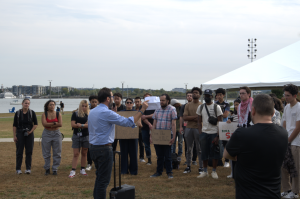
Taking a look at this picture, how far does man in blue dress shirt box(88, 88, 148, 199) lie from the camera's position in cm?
465

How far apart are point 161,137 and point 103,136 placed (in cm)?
292

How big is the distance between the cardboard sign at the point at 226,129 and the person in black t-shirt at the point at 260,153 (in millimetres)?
4065

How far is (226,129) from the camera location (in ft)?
22.4

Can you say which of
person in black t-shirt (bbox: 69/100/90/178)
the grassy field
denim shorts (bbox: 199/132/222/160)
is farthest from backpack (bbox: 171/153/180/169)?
person in black t-shirt (bbox: 69/100/90/178)

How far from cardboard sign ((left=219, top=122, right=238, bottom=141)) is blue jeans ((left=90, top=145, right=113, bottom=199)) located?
310 centimetres

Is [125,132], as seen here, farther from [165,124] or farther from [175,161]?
[175,161]

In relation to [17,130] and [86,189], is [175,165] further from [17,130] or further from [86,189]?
[17,130]

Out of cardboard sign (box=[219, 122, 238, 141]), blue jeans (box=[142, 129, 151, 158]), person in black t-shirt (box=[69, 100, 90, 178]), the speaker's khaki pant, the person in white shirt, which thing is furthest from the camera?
blue jeans (box=[142, 129, 151, 158])

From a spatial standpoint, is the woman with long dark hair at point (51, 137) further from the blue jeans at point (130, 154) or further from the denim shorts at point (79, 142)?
the blue jeans at point (130, 154)

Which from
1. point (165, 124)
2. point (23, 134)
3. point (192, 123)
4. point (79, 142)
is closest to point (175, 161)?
point (192, 123)

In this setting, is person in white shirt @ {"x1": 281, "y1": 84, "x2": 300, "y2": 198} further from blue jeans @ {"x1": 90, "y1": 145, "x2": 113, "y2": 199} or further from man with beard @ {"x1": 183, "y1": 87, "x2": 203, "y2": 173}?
blue jeans @ {"x1": 90, "y1": 145, "x2": 113, "y2": 199}

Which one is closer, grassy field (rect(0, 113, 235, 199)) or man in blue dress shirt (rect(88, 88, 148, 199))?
man in blue dress shirt (rect(88, 88, 148, 199))

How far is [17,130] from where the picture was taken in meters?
8.20

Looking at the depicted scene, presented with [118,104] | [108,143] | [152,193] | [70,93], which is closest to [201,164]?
[152,193]
